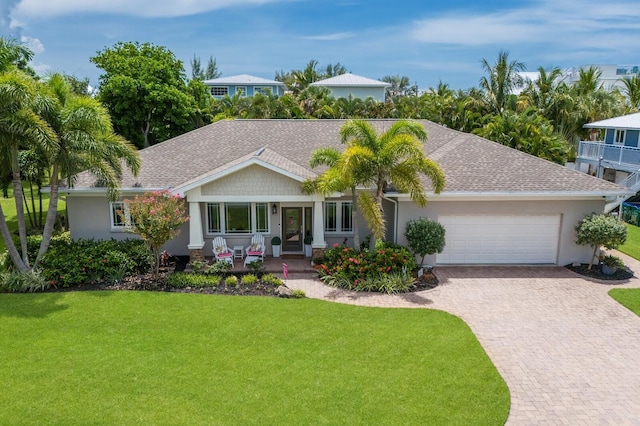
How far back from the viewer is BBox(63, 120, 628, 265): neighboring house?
58.9 feet

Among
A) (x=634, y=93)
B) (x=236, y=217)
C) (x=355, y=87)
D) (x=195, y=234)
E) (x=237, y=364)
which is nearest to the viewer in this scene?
(x=237, y=364)

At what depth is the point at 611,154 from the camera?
3039cm

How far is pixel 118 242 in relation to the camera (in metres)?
18.4

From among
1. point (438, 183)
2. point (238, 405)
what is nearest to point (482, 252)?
point (438, 183)

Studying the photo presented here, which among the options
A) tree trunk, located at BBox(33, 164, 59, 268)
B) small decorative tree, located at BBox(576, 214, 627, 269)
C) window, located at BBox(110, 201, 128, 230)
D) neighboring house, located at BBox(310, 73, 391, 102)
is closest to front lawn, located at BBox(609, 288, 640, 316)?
small decorative tree, located at BBox(576, 214, 627, 269)

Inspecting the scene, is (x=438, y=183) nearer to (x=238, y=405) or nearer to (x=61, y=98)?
(x=238, y=405)

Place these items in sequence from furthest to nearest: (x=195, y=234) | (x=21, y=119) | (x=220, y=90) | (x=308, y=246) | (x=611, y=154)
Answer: (x=220, y=90)
(x=611, y=154)
(x=308, y=246)
(x=195, y=234)
(x=21, y=119)

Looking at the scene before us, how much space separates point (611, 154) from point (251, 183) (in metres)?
24.9

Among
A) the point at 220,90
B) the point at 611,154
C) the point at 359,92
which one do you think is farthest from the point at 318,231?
the point at 220,90

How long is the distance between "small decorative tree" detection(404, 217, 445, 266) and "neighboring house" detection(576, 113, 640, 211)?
16173 mm

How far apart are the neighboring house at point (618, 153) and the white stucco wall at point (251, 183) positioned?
68.7 feet

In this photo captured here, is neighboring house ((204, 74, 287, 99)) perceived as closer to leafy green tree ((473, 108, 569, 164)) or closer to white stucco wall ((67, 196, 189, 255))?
leafy green tree ((473, 108, 569, 164))

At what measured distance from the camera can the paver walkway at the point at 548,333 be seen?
9.77 meters

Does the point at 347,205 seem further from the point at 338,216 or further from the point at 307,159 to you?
the point at 307,159
